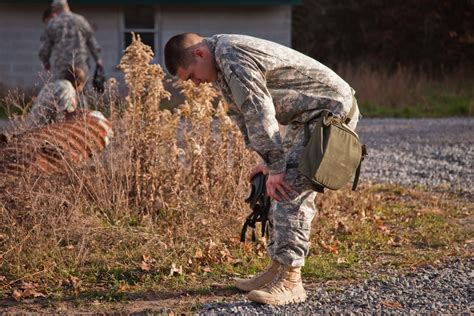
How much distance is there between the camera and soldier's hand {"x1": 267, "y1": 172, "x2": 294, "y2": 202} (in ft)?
14.9

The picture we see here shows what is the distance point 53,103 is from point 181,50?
340 cm

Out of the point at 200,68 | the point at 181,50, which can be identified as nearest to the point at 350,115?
the point at 200,68

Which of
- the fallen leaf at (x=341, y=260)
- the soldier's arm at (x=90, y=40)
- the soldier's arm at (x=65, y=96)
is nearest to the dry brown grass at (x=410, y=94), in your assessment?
the soldier's arm at (x=90, y=40)

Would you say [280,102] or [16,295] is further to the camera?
[16,295]

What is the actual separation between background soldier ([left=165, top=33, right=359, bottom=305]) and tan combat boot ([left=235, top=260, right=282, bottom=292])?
79mm

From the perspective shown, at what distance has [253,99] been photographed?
14.3 ft

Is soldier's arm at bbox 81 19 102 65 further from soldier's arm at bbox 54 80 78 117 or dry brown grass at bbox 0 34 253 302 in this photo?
dry brown grass at bbox 0 34 253 302

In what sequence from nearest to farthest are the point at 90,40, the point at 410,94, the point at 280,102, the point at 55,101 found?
the point at 280,102 < the point at 55,101 < the point at 90,40 < the point at 410,94

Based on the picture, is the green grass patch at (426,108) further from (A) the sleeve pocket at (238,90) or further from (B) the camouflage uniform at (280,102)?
(A) the sleeve pocket at (238,90)

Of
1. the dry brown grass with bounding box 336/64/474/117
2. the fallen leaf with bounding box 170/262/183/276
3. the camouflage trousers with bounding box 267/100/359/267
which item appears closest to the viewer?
the camouflage trousers with bounding box 267/100/359/267

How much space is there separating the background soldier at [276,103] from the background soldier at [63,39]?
241 inches

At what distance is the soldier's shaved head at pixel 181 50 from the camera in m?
4.47

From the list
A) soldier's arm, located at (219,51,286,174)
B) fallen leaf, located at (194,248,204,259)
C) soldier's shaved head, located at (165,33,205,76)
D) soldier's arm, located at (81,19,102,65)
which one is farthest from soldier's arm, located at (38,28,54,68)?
soldier's arm, located at (219,51,286,174)

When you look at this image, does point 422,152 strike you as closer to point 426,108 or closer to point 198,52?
point 426,108
